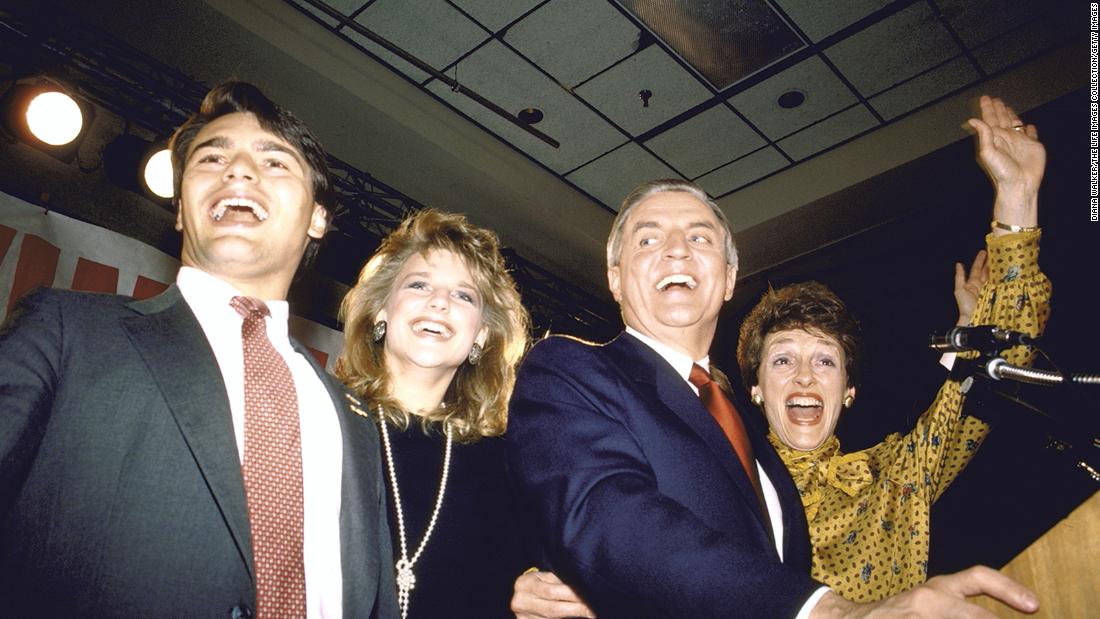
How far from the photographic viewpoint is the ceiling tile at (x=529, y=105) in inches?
195

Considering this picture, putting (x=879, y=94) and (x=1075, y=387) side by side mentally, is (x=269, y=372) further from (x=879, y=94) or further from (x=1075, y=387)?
(x=879, y=94)

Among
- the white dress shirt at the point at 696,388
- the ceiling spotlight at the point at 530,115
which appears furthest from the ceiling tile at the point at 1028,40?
the white dress shirt at the point at 696,388

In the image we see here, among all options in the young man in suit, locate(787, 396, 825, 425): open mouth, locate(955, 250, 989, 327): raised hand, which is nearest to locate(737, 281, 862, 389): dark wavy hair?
locate(787, 396, 825, 425): open mouth

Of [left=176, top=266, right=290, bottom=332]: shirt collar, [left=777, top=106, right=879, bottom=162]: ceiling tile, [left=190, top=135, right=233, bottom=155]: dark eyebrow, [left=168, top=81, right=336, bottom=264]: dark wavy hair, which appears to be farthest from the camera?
[left=777, top=106, right=879, bottom=162]: ceiling tile

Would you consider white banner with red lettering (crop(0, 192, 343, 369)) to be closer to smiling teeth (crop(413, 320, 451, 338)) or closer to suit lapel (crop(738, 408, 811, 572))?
smiling teeth (crop(413, 320, 451, 338))

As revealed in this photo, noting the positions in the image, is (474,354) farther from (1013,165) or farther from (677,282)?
(1013,165)

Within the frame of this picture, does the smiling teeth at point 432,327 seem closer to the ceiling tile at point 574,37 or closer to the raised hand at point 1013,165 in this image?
the raised hand at point 1013,165

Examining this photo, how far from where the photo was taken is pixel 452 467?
2066 mm

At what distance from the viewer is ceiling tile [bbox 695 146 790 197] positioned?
5.91m

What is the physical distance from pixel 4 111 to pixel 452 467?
Result: 3.85 metres

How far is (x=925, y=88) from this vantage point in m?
5.07

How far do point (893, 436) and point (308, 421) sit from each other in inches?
87.8

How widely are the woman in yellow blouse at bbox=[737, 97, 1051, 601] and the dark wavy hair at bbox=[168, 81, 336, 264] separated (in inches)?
81.9

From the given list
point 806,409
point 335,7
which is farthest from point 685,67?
point 806,409
